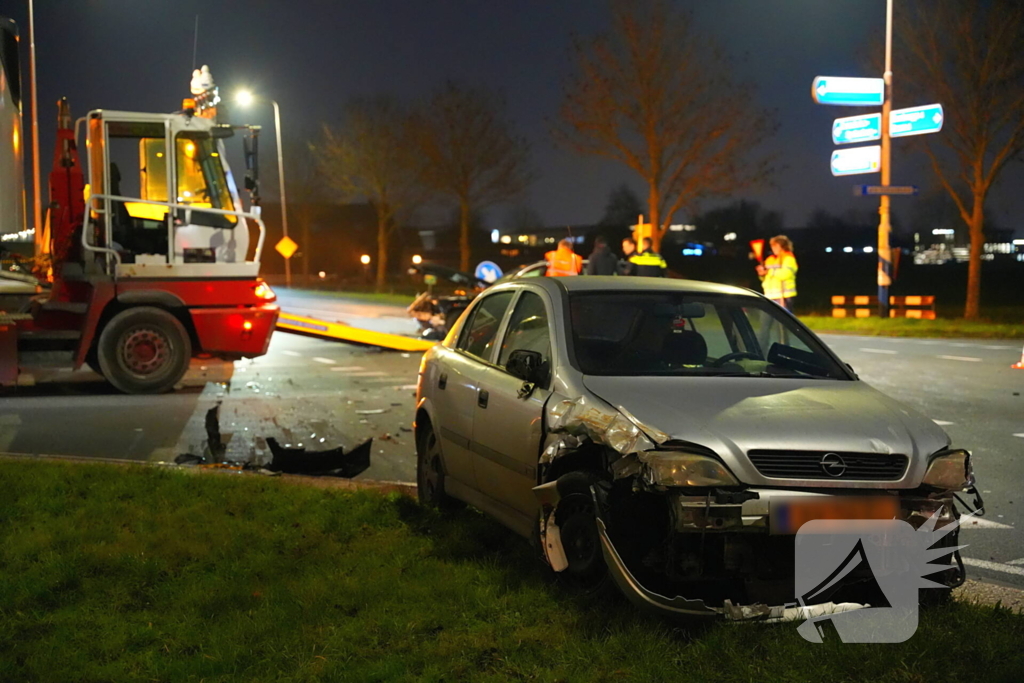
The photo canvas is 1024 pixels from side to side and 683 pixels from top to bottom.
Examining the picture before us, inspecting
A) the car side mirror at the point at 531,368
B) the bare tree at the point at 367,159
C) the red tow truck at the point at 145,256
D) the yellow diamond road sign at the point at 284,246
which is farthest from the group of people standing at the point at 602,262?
the bare tree at the point at 367,159

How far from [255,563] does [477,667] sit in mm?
1810

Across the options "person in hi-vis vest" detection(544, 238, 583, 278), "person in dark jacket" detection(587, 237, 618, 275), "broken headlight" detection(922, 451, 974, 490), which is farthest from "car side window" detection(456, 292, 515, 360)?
"person in hi-vis vest" detection(544, 238, 583, 278)

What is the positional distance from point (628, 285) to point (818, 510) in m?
2.12

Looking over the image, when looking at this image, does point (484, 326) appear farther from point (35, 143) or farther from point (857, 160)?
point (857, 160)

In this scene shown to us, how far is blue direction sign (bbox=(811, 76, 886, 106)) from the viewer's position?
24.6 metres

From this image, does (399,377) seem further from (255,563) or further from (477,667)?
(477,667)

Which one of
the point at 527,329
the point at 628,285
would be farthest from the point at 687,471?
the point at 628,285

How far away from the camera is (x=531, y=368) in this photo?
5.29m

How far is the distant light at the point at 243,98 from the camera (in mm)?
13612

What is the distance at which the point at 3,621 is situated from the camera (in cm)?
463

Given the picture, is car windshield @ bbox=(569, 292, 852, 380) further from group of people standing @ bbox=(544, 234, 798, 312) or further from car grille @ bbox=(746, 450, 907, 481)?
group of people standing @ bbox=(544, 234, 798, 312)

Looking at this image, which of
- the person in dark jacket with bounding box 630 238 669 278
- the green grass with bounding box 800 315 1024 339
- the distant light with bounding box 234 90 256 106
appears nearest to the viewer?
the distant light with bounding box 234 90 256 106

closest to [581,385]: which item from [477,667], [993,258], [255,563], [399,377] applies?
[477,667]

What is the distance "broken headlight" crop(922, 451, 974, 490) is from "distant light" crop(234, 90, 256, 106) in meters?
11.0
